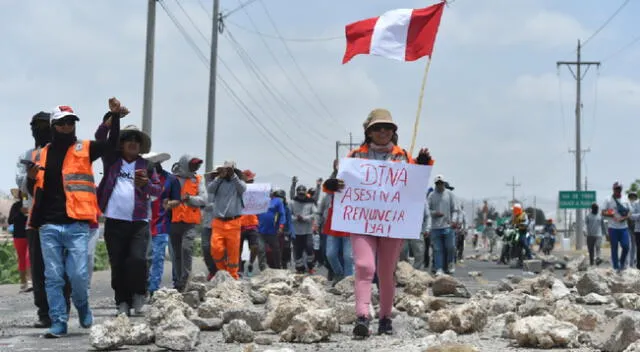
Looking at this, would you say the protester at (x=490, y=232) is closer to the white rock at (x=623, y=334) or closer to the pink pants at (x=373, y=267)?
the pink pants at (x=373, y=267)

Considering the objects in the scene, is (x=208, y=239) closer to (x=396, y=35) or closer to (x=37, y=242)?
(x=396, y=35)

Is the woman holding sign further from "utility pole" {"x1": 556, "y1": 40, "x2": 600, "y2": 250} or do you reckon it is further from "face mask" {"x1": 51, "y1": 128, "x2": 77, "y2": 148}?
"utility pole" {"x1": 556, "y1": 40, "x2": 600, "y2": 250}

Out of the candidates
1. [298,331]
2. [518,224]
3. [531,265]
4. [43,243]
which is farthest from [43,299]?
[518,224]

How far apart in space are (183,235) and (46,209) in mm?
4864

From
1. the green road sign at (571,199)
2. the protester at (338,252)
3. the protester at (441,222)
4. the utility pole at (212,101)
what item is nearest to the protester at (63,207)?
the protester at (338,252)

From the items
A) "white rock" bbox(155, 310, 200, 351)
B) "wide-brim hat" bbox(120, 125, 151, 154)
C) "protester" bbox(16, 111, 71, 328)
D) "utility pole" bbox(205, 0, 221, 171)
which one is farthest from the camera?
"utility pole" bbox(205, 0, 221, 171)

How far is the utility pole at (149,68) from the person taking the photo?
2262cm

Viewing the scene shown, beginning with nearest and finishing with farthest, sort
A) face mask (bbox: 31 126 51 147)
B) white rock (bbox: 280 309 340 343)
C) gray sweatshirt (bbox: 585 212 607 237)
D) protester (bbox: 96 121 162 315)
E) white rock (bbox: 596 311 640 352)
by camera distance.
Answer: white rock (bbox: 596 311 640 352) → white rock (bbox: 280 309 340 343) → face mask (bbox: 31 126 51 147) → protester (bbox: 96 121 162 315) → gray sweatshirt (bbox: 585 212 607 237)

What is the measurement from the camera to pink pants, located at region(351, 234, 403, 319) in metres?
8.09

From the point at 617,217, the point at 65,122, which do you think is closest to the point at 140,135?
the point at 65,122

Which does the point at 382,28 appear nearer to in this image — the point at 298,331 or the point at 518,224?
the point at 298,331

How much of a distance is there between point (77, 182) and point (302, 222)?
41.7ft

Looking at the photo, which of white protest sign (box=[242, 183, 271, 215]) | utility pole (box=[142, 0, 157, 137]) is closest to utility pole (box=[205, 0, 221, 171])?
utility pole (box=[142, 0, 157, 137])

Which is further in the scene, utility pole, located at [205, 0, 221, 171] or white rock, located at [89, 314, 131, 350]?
utility pole, located at [205, 0, 221, 171]
